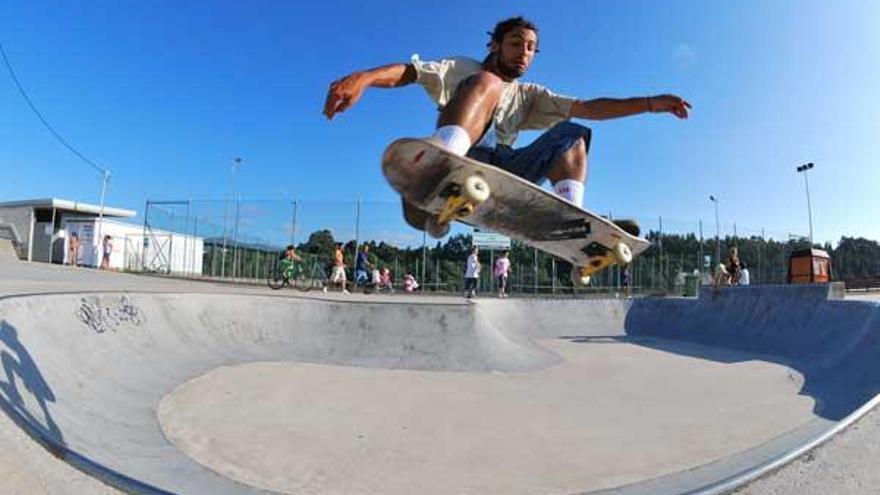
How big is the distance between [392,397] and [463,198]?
255 centimetres

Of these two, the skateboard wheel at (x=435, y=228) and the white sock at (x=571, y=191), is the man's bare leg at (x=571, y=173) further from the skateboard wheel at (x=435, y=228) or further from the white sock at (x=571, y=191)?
the skateboard wheel at (x=435, y=228)

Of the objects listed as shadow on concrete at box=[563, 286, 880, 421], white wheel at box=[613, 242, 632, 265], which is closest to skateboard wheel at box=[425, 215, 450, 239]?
white wheel at box=[613, 242, 632, 265]

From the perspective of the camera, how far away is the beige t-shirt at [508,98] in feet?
14.0

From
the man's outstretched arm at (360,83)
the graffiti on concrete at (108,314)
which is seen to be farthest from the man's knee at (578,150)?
the graffiti on concrete at (108,314)

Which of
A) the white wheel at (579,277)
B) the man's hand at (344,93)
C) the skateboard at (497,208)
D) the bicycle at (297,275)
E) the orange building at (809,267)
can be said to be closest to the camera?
the man's hand at (344,93)

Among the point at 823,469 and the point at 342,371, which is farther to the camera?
Answer: the point at 342,371

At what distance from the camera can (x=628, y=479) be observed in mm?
3559

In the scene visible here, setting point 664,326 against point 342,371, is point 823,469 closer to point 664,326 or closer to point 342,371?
point 342,371

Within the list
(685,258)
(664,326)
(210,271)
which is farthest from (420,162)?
(685,258)

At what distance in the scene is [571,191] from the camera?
443cm

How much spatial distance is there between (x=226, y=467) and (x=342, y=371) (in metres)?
3.19

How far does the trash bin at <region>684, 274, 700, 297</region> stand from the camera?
79.3 ft

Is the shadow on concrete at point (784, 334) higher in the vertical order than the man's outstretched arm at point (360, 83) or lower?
lower

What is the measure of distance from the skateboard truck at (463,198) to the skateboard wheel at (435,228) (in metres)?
0.14
